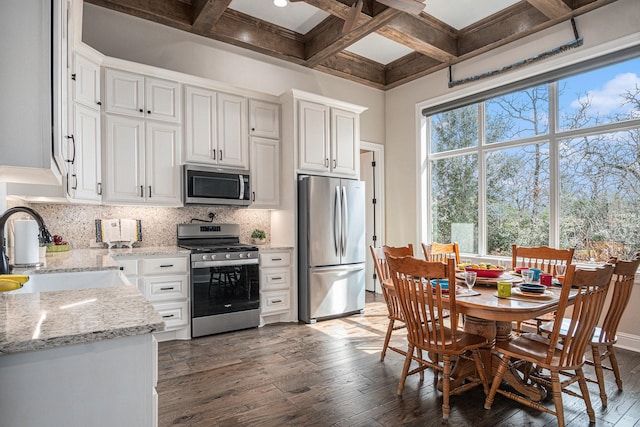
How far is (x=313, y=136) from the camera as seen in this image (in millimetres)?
4406

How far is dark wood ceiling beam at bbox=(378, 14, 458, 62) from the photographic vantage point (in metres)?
4.00


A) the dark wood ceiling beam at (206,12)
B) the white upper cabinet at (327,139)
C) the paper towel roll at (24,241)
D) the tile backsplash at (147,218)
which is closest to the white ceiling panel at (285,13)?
the dark wood ceiling beam at (206,12)

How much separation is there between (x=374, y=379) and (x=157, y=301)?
2088 millimetres

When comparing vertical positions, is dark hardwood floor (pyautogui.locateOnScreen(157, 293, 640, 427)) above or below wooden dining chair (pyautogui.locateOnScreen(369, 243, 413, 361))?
below

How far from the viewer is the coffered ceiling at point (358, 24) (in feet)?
11.9

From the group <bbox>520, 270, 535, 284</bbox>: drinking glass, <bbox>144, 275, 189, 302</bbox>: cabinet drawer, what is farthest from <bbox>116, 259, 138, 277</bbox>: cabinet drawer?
<bbox>520, 270, 535, 284</bbox>: drinking glass

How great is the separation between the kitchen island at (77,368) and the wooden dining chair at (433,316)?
1.55m

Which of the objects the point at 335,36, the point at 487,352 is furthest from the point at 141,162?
the point at 487,352

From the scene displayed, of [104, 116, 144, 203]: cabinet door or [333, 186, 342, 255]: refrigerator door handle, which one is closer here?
[104, 116, 144, 203]: cabinet door

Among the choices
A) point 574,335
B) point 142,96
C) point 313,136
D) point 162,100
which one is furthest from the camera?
point 313,136

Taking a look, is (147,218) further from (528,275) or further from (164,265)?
(528,275)

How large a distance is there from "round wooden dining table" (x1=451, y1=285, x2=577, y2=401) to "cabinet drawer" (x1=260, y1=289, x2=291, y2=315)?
6.97ft

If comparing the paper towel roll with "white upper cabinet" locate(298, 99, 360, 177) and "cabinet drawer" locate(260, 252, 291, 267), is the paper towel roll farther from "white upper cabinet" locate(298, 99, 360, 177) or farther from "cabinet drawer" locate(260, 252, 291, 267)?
"white upper cabinet" locate(298, 99, 360, 177)

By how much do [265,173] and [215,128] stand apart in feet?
2.45
